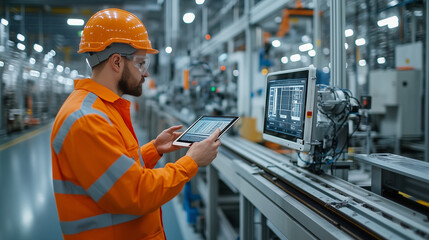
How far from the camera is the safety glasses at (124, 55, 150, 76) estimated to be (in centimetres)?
145

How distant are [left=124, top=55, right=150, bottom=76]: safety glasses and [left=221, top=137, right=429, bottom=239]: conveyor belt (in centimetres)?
94

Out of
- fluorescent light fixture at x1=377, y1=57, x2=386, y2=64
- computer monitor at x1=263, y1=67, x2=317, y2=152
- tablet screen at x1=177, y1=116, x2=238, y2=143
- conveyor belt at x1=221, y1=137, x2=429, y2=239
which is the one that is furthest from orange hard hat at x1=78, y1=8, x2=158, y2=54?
fluorescent light fixture at x1=377, y1=57, x2=386, y2=64

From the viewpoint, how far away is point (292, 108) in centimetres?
167

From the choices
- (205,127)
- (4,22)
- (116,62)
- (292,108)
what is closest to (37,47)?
(4,22)

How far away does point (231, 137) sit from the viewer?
3.66 m

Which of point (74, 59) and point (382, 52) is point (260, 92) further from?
point (74, 59)

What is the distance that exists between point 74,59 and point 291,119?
126 inches

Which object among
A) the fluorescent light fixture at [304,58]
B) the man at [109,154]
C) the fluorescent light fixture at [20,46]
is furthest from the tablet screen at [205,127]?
the fluorescent light fixture at [304,58]

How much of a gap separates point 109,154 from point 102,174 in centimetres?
8

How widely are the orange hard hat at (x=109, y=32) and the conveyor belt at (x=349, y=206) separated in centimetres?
104

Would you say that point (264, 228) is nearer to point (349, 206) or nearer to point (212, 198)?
point (349, 206)

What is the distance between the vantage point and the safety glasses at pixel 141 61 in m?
1.45

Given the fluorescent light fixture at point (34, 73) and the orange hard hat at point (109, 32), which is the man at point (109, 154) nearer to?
the orange hard hat at point (109, 32)

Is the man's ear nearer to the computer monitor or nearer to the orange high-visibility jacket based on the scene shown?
the orange high-visibility jacket
